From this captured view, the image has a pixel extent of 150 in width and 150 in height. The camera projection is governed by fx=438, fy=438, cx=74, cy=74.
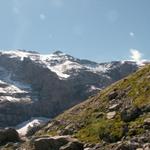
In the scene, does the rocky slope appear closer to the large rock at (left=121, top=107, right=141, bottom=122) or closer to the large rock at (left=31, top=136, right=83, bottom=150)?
the large rock at (left=121, top=107, right=141, bottom=122)

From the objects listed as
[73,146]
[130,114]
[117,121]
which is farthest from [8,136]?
[130,114]

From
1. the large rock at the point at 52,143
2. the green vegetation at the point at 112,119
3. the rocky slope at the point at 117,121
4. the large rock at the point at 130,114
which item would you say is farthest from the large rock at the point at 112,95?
the large rock at the point at 52,143

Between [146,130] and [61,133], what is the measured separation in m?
8.60

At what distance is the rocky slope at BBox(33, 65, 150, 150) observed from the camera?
24.6m

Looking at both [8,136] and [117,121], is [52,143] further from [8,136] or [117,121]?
[8,136]

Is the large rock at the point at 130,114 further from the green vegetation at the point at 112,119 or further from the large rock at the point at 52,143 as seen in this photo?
the large rock at the point at 52,143

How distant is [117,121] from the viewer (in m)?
28.0

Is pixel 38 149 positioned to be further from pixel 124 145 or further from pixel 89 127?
pixel 124 145

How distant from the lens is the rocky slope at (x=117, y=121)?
2458 cm

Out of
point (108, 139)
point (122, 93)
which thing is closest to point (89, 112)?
point (122, 93)

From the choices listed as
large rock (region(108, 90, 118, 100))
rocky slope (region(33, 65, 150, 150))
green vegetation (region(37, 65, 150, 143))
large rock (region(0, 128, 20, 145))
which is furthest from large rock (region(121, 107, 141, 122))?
large rock (region(0, 128, 20, 145))

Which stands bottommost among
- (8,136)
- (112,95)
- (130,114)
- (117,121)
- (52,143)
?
(52,143)

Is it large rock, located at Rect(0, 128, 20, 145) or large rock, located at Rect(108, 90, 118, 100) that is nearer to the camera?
large rock, located at Rect(108, 90, 118, 100)

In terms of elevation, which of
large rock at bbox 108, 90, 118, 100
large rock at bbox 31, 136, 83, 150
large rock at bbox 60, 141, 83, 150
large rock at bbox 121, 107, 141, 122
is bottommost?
large rock at bbox 60, 141, 83, 150
